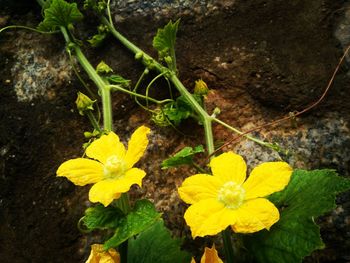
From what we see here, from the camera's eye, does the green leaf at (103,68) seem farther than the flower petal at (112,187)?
Yes

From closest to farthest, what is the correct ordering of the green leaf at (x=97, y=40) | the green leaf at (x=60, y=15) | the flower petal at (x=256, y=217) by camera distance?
the flower petal at (x=256, y=217) < the green leaf at (x=60, y=15) < the green leaf at (x=97, y=40)

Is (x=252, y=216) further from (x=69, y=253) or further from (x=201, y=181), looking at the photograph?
(x=69, y=253)

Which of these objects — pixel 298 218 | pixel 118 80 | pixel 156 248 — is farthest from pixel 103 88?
pixel 298 218

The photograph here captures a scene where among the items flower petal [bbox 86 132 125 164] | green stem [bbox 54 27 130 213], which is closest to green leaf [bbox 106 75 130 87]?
green stem [bbox 54 27 130 213]

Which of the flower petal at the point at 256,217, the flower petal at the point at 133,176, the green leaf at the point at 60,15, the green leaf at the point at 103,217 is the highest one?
the green leaf at the point at 60,15

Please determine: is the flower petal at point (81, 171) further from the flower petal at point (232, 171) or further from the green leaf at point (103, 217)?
the flower petal at point (232, 171)

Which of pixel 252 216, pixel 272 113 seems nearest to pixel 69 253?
pixel 252 216

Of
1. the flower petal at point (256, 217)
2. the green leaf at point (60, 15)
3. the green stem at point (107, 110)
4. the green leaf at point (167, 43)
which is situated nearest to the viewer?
the flower petal at point (256, 217)

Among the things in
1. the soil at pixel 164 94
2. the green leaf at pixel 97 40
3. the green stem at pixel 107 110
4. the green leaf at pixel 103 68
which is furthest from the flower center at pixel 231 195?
the green leaf at pixel 97 40
